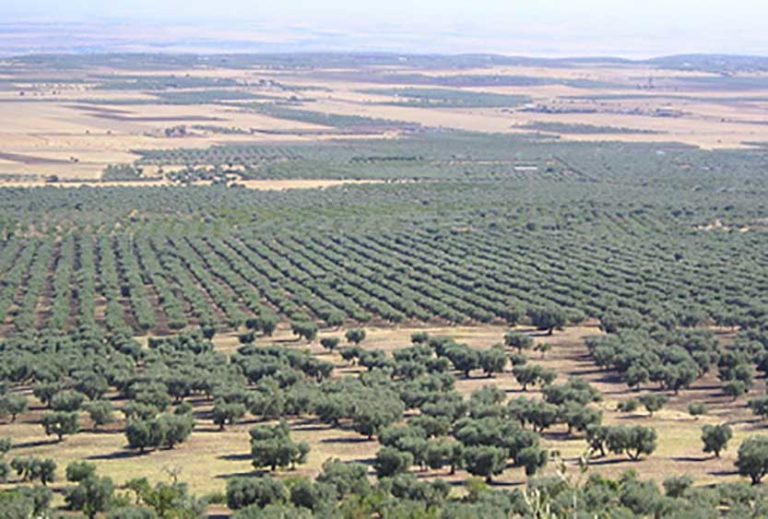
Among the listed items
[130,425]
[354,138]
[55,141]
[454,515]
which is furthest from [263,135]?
[454,515]

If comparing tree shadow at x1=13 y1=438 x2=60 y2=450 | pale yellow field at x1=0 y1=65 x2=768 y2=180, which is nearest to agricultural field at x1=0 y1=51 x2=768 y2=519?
tree shadow at x1=13 y1=438 x2=60 y2=450

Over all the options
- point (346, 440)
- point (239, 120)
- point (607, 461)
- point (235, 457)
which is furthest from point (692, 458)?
point (239, 120)

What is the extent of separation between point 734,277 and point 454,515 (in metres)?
37.5

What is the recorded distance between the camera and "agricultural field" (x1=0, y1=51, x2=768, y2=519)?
2738cm

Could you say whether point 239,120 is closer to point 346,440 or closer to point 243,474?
point 346,440

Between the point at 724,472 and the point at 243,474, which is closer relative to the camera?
the point at 243,474

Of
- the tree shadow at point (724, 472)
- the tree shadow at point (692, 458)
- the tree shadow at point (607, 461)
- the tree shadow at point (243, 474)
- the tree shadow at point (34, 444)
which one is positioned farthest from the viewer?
the tree shadow at point (34, 444)

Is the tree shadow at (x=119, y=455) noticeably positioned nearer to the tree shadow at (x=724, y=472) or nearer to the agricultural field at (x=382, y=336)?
the agricultural field at (x=382, y=336)

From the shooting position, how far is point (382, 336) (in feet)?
155

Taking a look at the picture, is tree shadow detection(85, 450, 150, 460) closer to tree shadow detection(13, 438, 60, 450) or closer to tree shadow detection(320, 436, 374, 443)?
tree shadow detection(13, 438, 60, 450)

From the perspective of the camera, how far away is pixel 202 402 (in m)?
36.8

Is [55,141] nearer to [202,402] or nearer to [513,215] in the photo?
[513,215]

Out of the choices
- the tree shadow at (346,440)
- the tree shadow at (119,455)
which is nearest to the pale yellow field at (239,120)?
the tree shadow at (346,440)

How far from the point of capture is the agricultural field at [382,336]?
27.4 m
